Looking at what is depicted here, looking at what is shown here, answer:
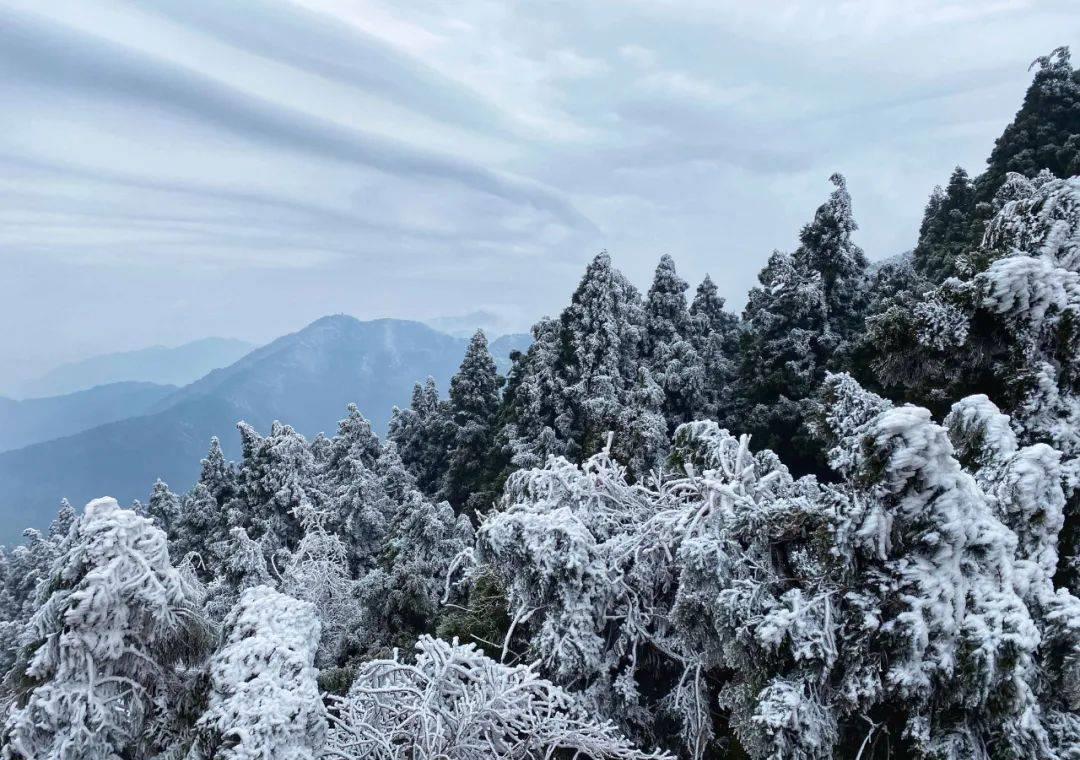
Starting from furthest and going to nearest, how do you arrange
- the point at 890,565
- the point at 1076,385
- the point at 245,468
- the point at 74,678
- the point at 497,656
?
the point at 245,468 < the point at 497,656 < the point at 1076,385 < the point at 74,678 < the point at 890,565

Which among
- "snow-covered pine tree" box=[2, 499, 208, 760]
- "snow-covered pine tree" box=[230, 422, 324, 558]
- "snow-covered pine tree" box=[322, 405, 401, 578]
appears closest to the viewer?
"snow-covered pine tree" box=[2, 499, 208, 760]

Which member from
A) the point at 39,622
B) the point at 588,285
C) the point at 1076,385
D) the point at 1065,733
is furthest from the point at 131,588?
the point at 588,285

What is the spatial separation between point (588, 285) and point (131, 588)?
2131 centimetres

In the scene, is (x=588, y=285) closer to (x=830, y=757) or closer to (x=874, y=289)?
(x=874, y=289)

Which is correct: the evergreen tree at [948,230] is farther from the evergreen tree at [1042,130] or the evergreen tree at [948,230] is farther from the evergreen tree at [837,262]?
the evergreen tree at [837,262]

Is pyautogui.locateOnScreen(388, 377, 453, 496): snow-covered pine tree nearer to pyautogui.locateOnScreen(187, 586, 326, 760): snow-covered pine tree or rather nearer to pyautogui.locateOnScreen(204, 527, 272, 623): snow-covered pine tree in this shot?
pyautogui.locateOnScreen(204, 527, 272, 623): snow-covered pine tree

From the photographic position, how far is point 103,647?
15.9 feet

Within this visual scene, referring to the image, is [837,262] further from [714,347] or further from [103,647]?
[103,647]

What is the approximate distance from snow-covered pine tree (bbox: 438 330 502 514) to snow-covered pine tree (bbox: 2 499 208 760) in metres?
20.7

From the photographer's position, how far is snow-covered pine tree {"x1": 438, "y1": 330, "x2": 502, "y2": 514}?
28459 mm

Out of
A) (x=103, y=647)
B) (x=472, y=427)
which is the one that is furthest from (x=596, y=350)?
(x=103, y=647)

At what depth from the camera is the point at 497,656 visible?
851 centimetres

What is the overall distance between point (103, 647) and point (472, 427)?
25001mm

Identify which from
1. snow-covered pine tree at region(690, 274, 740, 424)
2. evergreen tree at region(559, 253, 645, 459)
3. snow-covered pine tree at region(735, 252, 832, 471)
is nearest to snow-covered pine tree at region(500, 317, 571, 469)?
evergreen tree at region(559, 253, 645, 459)
